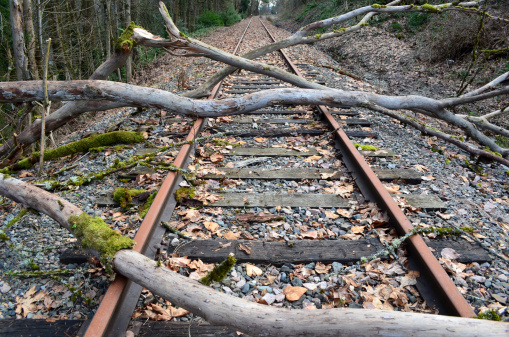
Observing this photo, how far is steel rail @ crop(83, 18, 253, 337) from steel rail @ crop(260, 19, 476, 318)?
1.98 metres

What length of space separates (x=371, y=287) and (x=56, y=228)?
9.06 ft

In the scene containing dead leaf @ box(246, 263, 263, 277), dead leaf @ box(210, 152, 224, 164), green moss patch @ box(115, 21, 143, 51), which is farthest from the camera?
green moss patch @ box(115, 21, 143, 51)

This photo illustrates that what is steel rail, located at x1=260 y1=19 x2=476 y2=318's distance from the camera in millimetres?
1970

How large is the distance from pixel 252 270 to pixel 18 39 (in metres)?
7.51

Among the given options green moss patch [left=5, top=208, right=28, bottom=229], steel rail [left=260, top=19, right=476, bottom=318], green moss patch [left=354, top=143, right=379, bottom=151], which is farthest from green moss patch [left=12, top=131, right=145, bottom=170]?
green moss patch [left=354, top=143, right=379, bottom=151]

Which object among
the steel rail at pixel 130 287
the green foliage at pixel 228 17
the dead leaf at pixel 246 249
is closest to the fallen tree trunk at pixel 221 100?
the steel rail at pixel 130 287

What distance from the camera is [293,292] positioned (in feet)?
7.28

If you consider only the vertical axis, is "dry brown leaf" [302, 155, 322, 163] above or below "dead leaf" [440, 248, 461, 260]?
above

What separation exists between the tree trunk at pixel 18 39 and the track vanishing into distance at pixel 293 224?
5.06m

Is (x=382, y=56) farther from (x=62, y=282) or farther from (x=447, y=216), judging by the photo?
(x=62, y=282)

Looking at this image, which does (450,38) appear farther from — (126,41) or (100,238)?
(100,238)

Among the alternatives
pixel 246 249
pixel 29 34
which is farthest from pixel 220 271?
pixel 29 34

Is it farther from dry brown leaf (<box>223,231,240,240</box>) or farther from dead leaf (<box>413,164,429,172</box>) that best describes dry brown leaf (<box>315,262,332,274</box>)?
dead leaf (<box>413,164,429,172</box>)

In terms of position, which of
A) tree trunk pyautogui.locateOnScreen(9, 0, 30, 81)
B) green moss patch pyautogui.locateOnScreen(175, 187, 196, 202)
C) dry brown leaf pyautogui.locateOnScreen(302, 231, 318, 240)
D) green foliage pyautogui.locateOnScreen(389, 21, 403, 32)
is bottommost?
dry brown leaf pyautogui.locateOnScreen(302, 231, 318, 240)
